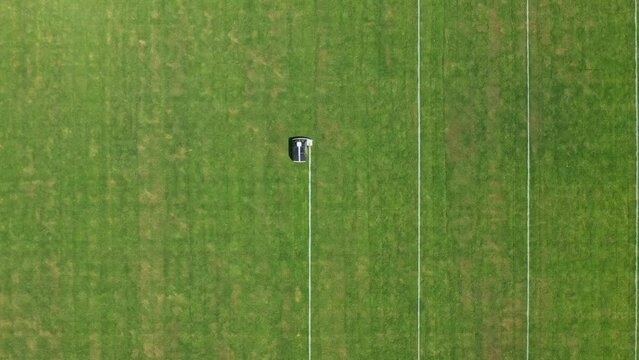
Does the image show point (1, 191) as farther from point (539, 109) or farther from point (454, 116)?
point (539, 109)

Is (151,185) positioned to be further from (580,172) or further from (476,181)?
(580,172)

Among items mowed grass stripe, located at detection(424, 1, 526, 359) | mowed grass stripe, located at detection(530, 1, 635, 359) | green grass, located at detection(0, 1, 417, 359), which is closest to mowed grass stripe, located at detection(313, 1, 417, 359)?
green grass, located at detection(0, 1, 417, 359)

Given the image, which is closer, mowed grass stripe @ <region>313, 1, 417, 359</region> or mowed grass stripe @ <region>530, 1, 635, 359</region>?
mowed grass stripe @ <region>313, 1, 417, 359</region>

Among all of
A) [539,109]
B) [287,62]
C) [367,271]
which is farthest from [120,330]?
[539,109]

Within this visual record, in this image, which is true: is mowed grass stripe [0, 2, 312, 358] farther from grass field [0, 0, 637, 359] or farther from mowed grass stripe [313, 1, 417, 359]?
mowed grass stripe [313, 1, 417, 359]

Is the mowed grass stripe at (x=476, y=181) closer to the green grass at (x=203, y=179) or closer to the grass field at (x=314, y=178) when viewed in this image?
the grass field at (x=314, y=178)

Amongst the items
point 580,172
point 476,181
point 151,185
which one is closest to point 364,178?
point 476,181

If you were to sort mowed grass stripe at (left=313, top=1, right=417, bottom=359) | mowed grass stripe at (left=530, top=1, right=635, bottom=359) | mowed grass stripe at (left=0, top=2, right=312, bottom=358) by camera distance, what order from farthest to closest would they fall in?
1. mowed grass stripe at (left=530, top=1, right=635, bottom=359)
2. mowed grass stripe at (left=313, top=1, right=417, bottom=359)
3. mowed grass stripe at (left=0, top=2, right=312, bottom=358)
